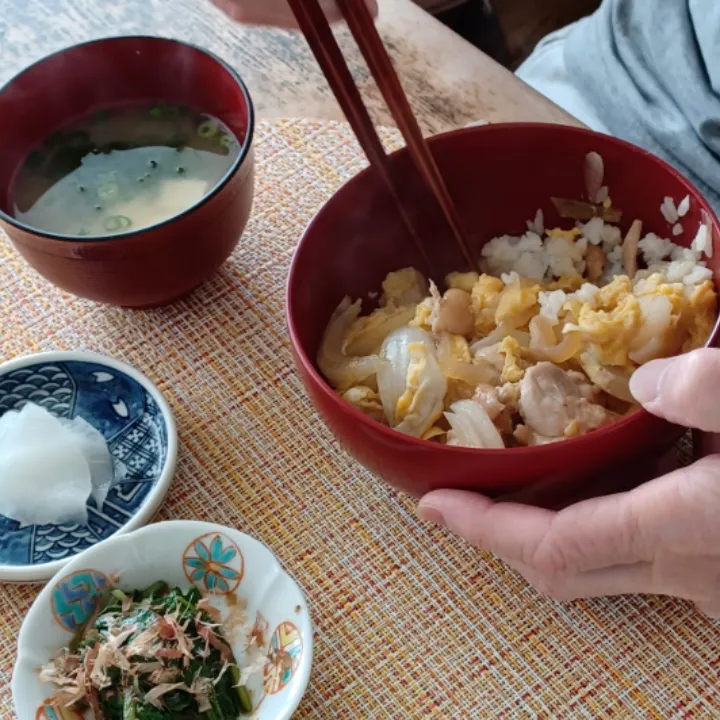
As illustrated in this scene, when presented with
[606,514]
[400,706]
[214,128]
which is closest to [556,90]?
[214,128]

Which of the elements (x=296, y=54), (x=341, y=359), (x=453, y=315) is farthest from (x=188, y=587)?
(x=296, y=54)

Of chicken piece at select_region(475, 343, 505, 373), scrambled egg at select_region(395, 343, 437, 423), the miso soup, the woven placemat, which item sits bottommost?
the woven placemat

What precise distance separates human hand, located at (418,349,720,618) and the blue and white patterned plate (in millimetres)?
317

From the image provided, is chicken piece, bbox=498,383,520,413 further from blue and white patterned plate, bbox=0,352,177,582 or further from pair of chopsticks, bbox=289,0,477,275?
blue and white patterned plate, bbox=0,352,177,582

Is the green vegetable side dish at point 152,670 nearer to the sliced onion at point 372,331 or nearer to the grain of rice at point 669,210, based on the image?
the sliced onion at point 372,331

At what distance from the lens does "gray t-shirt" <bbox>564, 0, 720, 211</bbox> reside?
1237 mm

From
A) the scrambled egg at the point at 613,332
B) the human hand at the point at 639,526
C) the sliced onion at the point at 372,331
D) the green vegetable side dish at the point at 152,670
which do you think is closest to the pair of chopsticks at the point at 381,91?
the sliced onion at the point at 372,331

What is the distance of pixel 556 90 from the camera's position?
1.50 meters

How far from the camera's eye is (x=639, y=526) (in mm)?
788

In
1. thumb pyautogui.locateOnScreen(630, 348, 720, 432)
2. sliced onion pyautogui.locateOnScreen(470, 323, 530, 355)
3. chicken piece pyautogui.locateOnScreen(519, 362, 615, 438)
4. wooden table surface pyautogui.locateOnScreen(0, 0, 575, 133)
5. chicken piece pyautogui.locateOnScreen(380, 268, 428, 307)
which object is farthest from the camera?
wooden table surface pyautogui.locateOnScreen(0, 0, 575, 133)

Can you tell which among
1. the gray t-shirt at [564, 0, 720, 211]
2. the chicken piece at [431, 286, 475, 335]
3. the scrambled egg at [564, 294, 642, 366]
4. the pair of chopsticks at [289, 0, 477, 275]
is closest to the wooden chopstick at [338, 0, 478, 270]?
the pair of chopsticks at [289, 0, 477, 275]

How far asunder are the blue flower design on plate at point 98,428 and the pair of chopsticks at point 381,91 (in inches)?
14.9

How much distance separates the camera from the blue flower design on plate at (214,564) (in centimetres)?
88

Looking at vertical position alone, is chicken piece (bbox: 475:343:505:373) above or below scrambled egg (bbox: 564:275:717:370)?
above
